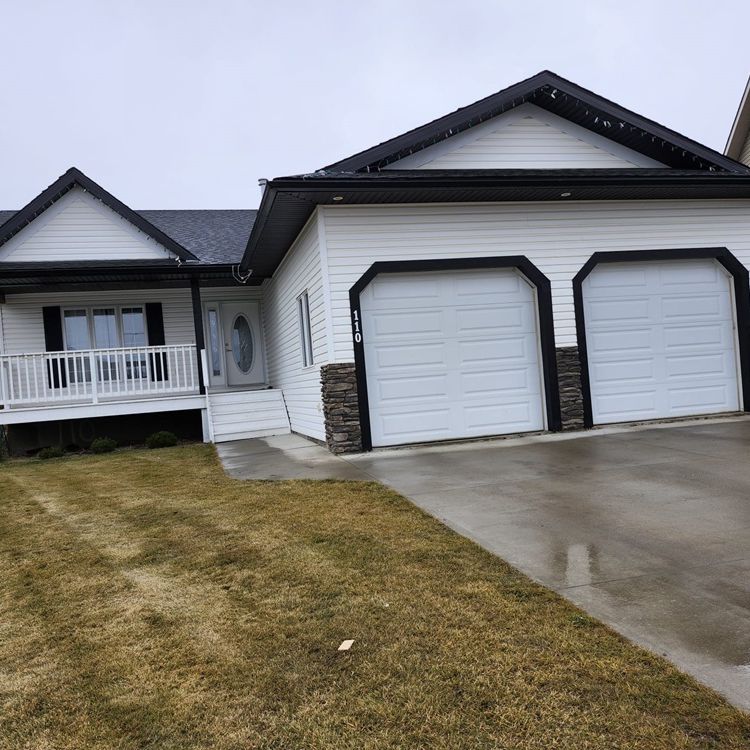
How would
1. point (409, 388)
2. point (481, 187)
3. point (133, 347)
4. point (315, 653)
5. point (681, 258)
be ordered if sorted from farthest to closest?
point (133, 347) → point (681, 258) → point (409, 388) → point (481, 187) → point (315, 653)

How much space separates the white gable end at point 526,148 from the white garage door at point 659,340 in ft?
5.67

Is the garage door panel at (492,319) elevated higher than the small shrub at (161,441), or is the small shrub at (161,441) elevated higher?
the garage door panel at (492,319)

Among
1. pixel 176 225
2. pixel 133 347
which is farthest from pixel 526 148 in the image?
pixel 176 225

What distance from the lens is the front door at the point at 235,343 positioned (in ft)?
49.9

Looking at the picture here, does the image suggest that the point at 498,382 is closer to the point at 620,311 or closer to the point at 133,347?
the point at 620,311

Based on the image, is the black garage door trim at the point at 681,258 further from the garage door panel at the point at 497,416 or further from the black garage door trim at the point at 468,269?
the garage door panel at the point at 497,416

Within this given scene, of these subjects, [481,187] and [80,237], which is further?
[80,237]

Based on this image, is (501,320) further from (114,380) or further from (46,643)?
(114,380)

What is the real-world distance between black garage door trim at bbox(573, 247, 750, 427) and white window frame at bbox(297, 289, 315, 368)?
4.22 meters

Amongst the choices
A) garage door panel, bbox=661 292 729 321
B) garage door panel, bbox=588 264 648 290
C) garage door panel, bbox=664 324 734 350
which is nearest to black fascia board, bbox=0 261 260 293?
garage door panel, bbox=588 264 648 290

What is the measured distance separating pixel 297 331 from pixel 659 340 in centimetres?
603

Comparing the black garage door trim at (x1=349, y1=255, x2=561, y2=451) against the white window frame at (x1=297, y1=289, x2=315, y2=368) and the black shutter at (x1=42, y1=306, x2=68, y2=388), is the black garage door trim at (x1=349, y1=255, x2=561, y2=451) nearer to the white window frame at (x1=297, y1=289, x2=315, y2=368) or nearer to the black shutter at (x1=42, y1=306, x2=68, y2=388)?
the white window frame at (x1=297, y1=289, x2=315, y2=368)

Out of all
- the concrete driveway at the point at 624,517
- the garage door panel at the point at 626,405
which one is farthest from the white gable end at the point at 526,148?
the concrete driveway at the point at 624,517

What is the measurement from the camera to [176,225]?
16406 mm
